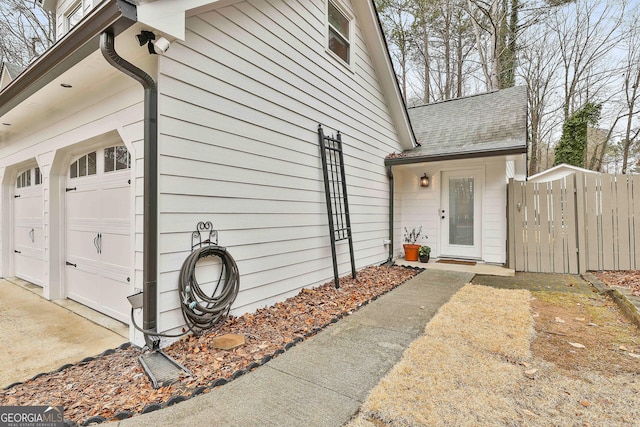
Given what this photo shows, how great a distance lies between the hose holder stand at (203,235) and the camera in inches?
114

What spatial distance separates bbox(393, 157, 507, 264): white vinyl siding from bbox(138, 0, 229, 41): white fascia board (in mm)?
5483

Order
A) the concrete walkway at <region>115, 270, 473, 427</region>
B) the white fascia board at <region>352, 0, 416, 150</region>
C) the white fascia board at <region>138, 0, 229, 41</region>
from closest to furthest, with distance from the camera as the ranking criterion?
1. the concrete walkway at <region>115, 270, 473, 427</region>
2. the white fascia board at <region>138, 0, 229, 41</region>
3. the white fascia board at <region>352, 0, 416, 150</region>

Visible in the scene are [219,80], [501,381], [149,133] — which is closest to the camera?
[501,381]

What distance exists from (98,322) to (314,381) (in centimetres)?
259

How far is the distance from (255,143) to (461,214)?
16.8 feet

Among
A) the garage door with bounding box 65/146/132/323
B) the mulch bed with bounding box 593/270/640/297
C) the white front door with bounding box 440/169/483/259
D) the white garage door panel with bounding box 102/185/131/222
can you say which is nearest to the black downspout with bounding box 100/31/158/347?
the garage door with bounding box 65/146/132/323

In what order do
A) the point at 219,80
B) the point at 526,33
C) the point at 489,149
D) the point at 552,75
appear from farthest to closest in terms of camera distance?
the point at 552,75 < the point at 526,33 < the point at 489,149 < the point at 219,80

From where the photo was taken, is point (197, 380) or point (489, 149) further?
point (489, 149)

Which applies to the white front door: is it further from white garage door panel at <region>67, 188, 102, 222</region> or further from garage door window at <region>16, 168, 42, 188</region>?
garage door window at <region>16, 168, 42, 188</region>

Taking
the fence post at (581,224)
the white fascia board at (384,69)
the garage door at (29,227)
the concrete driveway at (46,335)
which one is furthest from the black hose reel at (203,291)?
the fence post at (581,224)

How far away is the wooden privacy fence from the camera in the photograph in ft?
17.6

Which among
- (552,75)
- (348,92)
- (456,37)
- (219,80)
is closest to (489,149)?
(348,92)

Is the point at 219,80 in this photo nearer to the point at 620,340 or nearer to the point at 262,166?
the point at 262,166

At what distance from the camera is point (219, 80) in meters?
3.17
